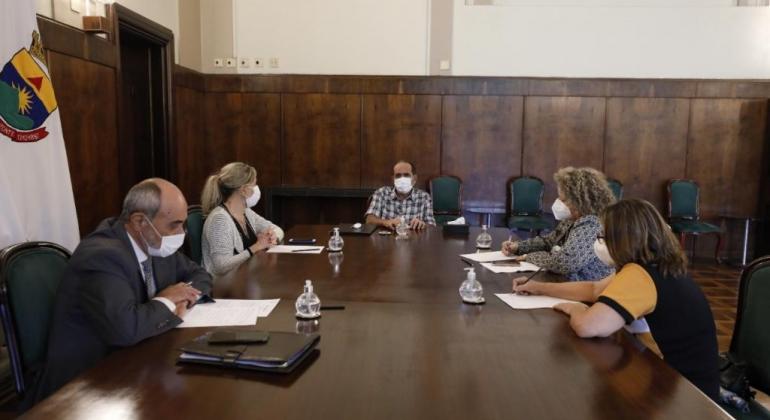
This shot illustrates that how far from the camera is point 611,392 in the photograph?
133cm

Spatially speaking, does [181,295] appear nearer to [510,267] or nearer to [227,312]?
[227,312]

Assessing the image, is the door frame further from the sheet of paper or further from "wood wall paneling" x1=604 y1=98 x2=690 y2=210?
"wood wall paneling" x1=604 y1=98 x2=690 y2=210

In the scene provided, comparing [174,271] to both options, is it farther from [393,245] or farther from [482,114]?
[482,114]

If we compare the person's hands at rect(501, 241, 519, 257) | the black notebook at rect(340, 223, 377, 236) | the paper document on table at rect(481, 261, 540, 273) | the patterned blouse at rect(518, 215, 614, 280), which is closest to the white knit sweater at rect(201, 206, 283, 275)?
the black notebook at rect(340, 223, 377, 236)

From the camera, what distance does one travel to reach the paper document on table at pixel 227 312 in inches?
70.9

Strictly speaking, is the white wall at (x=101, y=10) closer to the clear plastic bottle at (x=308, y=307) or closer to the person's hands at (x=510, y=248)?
the clear plastic bottle at (x=308, y=307)

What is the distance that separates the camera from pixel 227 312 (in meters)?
1.92

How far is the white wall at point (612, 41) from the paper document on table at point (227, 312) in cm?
523

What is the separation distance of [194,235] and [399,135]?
12.6ft

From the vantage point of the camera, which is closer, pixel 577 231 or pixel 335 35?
pixel 577 231

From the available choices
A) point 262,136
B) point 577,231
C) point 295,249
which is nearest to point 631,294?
point 577,231

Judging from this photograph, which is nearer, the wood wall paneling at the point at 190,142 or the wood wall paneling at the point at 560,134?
the wood wall paneling at the point at 190,142

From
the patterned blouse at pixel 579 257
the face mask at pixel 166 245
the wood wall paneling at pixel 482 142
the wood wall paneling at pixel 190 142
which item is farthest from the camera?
the wood wall paneling at pixel 482 142

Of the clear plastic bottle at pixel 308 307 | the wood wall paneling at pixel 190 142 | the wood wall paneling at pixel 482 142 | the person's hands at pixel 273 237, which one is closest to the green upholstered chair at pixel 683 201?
the wood wall paneling at pixel 482 142
